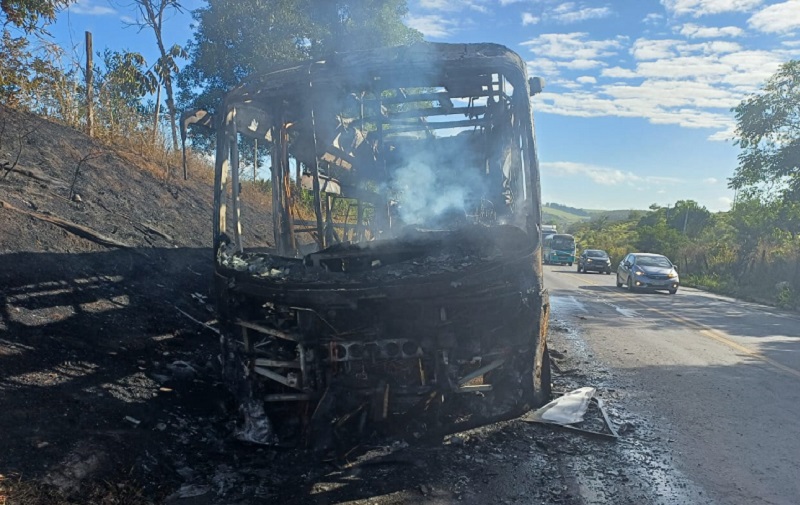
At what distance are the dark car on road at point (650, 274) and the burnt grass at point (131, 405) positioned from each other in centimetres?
1451

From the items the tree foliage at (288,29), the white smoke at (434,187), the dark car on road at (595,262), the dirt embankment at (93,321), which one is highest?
the tree foliage at (288,29)

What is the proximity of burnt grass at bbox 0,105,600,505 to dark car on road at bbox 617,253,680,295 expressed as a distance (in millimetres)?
14513

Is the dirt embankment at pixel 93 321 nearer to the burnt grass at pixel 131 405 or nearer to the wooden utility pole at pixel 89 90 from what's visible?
the burnt grass at pixel 131 405

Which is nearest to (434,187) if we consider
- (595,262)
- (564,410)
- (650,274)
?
(564,410)

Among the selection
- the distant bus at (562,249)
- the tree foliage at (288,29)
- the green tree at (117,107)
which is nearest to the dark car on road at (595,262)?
the distant bus at (562,249)

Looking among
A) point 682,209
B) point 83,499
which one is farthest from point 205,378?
point 682,209

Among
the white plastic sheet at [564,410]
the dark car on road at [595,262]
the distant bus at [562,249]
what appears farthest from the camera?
the distant bus at [562,249]

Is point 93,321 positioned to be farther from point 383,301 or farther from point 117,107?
point 117,107

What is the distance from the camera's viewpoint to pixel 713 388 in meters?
5.85

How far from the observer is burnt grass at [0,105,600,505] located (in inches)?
132

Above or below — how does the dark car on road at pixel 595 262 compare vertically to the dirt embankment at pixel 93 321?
below

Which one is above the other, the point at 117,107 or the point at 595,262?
the point at 117,107

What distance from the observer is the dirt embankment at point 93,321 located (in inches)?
135

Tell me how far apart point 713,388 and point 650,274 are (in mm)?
13065
